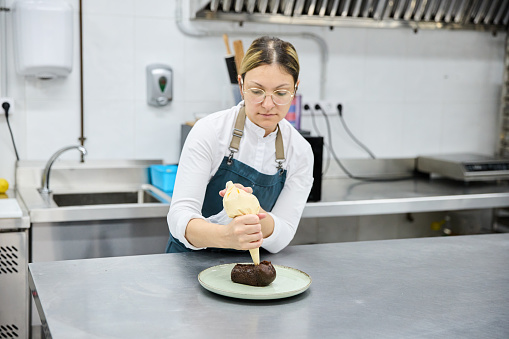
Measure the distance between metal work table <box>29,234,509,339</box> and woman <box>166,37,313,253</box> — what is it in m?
0.11

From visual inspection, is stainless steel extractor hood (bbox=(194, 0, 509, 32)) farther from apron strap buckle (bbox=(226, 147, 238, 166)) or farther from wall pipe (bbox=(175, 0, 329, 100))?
apron strap buckle (bbox=(226, 147, 238, 166))

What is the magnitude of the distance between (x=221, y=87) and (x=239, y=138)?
1.42 meters

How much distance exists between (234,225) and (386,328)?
0.40m

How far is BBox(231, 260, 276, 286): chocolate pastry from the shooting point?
4.33 ft

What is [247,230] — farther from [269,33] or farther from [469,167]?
[469,167]

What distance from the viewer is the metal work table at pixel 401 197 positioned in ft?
8.65

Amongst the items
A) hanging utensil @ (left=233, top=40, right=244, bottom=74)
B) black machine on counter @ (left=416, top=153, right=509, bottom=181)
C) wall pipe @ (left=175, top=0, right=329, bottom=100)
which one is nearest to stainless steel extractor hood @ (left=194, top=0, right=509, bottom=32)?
wall pipe @ (left=175, top=0, right=329, bottom=100)

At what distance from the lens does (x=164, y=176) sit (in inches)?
105

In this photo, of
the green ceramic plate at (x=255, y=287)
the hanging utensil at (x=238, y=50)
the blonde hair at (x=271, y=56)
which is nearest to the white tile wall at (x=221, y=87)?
the hanging utensil at (x=238, y=50)

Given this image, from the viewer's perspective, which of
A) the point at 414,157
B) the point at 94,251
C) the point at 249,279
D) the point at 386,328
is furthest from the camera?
the point at 414,157

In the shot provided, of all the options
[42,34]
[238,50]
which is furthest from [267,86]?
[42,34]

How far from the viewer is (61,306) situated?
3.99 feet

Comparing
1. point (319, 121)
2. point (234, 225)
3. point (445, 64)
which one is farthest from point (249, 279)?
point (445, 64)

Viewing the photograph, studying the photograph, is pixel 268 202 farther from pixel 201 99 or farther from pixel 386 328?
pixel 201 99
